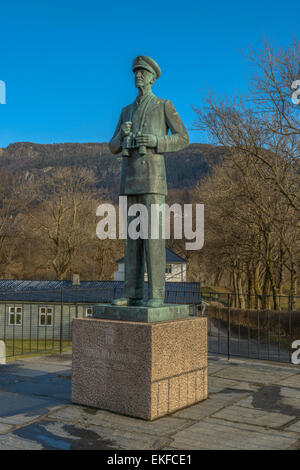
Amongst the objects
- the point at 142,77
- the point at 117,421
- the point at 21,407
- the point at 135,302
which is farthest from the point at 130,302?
the point at 142,77

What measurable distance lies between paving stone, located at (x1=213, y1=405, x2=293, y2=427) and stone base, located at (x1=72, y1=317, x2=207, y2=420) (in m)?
0.50

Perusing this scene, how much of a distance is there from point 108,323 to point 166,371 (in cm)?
84

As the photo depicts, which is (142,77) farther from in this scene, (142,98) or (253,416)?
(253,416)

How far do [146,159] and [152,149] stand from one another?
15cm

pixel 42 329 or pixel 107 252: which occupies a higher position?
pixel 107 252

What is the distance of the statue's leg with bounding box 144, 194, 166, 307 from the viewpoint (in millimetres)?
5594

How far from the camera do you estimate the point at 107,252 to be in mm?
50312

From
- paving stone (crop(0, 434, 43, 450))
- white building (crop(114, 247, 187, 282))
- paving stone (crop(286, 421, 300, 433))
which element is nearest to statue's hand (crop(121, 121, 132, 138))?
paving stone (crop(0, 434, 43, 450))

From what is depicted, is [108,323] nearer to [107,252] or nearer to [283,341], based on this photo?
[283,341]

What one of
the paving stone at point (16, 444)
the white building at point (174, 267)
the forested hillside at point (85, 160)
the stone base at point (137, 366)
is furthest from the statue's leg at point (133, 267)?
the forested hillside at point (85, 160)

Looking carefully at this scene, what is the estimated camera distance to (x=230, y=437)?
14.4 ft

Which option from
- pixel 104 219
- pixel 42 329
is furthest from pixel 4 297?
pixel 104 219

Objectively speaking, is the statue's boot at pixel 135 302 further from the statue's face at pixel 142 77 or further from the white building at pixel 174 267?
the white building at pixel 174 267

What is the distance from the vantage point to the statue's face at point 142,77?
5770mm
